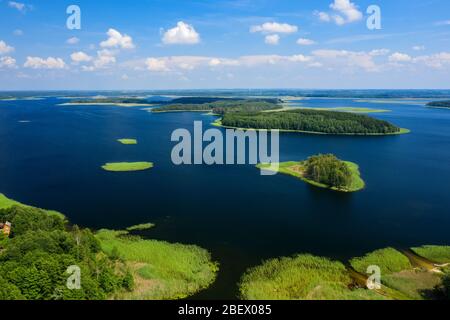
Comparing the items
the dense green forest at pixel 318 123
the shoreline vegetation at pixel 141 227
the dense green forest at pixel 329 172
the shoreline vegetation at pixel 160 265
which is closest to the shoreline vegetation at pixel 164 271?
the shoreline vegetation at pixel 160 265

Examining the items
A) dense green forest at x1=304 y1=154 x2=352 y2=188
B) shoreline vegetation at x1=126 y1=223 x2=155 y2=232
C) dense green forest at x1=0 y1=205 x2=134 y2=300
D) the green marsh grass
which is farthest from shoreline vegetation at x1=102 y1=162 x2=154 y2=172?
the green marsh grass

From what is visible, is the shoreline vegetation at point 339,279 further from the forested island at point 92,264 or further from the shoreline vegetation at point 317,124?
the shoreline vegetation at point 317,124

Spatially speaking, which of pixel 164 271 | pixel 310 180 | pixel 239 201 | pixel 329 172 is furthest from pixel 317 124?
pixel 164 271

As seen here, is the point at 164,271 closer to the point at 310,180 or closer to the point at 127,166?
the point at 310,180

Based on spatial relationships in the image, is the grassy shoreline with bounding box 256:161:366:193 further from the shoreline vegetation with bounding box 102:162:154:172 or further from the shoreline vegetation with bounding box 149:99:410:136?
the shoreline vegetation with bounding box 149:99:410:136

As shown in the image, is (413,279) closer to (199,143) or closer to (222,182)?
(222,182)
